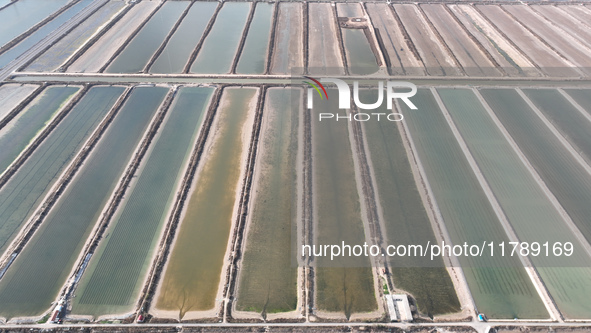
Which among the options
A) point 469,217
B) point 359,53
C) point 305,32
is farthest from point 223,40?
point 469,217

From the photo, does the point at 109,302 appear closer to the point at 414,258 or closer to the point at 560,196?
the point at 414,258

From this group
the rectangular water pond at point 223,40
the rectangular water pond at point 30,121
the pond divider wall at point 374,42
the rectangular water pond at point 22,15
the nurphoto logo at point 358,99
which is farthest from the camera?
the rectangular water pond at point 22,15

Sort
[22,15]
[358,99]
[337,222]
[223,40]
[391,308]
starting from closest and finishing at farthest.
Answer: [391,308] < [337,222] < [358,99] < [223,40] < [22,15]

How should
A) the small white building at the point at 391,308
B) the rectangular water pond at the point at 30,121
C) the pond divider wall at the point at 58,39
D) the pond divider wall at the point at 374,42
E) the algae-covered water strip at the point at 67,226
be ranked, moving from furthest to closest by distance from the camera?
1. the pond divider wall at the point at 374,42
2. the pond divider wall at the point at 58,39
3. the rectangular water pond at the point at 30,121
4. the algae-covered water strip at the point at 67,226
5. the small white building at the point at 391,308

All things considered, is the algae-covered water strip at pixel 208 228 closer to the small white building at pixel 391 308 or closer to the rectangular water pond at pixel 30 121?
the small white building at pixel 391 308

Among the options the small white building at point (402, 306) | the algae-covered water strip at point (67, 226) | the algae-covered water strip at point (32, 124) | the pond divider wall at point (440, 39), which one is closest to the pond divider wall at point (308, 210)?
the small white building at point (402, 306)

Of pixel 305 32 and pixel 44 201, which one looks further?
pixel 305 32

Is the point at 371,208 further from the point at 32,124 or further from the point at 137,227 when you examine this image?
the point at 32,124
